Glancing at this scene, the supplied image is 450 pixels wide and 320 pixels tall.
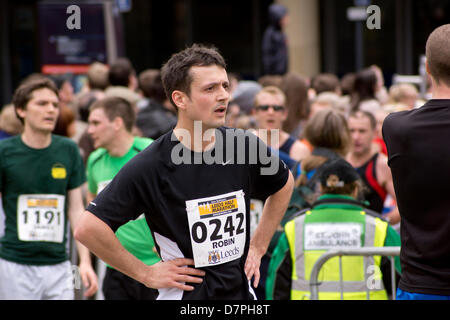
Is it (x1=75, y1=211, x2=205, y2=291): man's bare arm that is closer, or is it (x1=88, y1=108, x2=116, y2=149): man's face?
(x1=75, y1=211, x2=205, y2=291): man's bare arm

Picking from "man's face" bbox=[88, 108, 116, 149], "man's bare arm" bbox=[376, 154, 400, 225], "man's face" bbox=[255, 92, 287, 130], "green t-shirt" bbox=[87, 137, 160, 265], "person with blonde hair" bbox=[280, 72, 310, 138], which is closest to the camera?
"green t-shirt" bbox=[87, 137, 160, 265]

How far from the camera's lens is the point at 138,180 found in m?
3.68

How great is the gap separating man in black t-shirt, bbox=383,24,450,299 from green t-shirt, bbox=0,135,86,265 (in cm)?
301

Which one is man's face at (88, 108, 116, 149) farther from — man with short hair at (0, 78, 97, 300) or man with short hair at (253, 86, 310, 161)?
man with short hair at (253, 86, 310, 161)

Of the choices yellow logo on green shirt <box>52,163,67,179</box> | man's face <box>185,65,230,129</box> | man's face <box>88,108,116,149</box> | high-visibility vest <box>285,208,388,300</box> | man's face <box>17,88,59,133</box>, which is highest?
man's face <box>185,65,230,129</box>

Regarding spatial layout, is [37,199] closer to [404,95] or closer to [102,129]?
[102,129]

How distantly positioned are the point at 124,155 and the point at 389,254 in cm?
219

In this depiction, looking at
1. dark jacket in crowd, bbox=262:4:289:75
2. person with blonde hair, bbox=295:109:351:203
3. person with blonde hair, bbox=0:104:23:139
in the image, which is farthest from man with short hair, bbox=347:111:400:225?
dark jacket in crowd, bbox=262:4:289:75

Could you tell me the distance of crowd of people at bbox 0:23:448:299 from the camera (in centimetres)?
370

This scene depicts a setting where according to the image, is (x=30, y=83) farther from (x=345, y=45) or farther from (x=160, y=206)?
(x=345, y=45)

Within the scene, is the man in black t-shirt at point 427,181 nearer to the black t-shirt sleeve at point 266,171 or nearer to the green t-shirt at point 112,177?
the black t-shirt sleeve at point 266,171

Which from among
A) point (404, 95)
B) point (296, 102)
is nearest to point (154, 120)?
point (296, 102)
